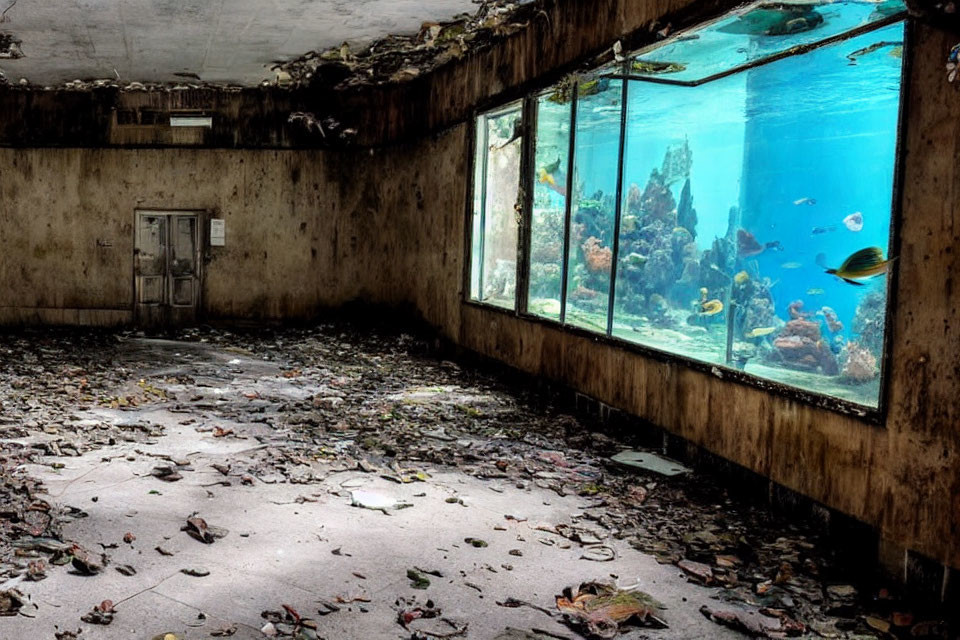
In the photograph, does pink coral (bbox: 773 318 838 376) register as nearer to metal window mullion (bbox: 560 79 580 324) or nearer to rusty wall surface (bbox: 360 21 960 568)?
rusty wall surface (bbox: 360 21 960 568)

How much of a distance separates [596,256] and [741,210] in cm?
176

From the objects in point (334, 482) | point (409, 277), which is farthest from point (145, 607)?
point (409, 277)

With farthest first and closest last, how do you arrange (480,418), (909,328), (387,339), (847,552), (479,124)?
(387,339), (479,124), (480,418), (847,552), (909,328)

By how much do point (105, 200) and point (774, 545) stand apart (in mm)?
13060

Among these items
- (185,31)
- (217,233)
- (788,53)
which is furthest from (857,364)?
(217,233)

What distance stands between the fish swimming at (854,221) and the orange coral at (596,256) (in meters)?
2.93

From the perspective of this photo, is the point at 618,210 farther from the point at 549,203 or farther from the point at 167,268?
the point at 167,268

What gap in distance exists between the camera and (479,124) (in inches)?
426

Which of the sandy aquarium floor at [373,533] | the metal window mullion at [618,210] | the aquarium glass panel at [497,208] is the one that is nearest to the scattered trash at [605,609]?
the sandy aquarium floor at [373,533]

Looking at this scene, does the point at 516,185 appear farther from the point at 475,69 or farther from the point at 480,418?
the point at 480,418

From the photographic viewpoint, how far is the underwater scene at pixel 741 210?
16.3 feet

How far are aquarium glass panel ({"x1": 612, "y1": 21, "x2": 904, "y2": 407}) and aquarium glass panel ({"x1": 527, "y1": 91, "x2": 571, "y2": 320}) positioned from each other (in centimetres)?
43

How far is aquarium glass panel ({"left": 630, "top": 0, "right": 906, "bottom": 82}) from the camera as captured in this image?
16.7 feet

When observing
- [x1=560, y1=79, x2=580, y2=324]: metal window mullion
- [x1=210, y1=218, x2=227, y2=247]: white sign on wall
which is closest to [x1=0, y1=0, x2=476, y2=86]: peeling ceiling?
[x1=560, y1=79, x2=580, y2=324]: metal window mullion
